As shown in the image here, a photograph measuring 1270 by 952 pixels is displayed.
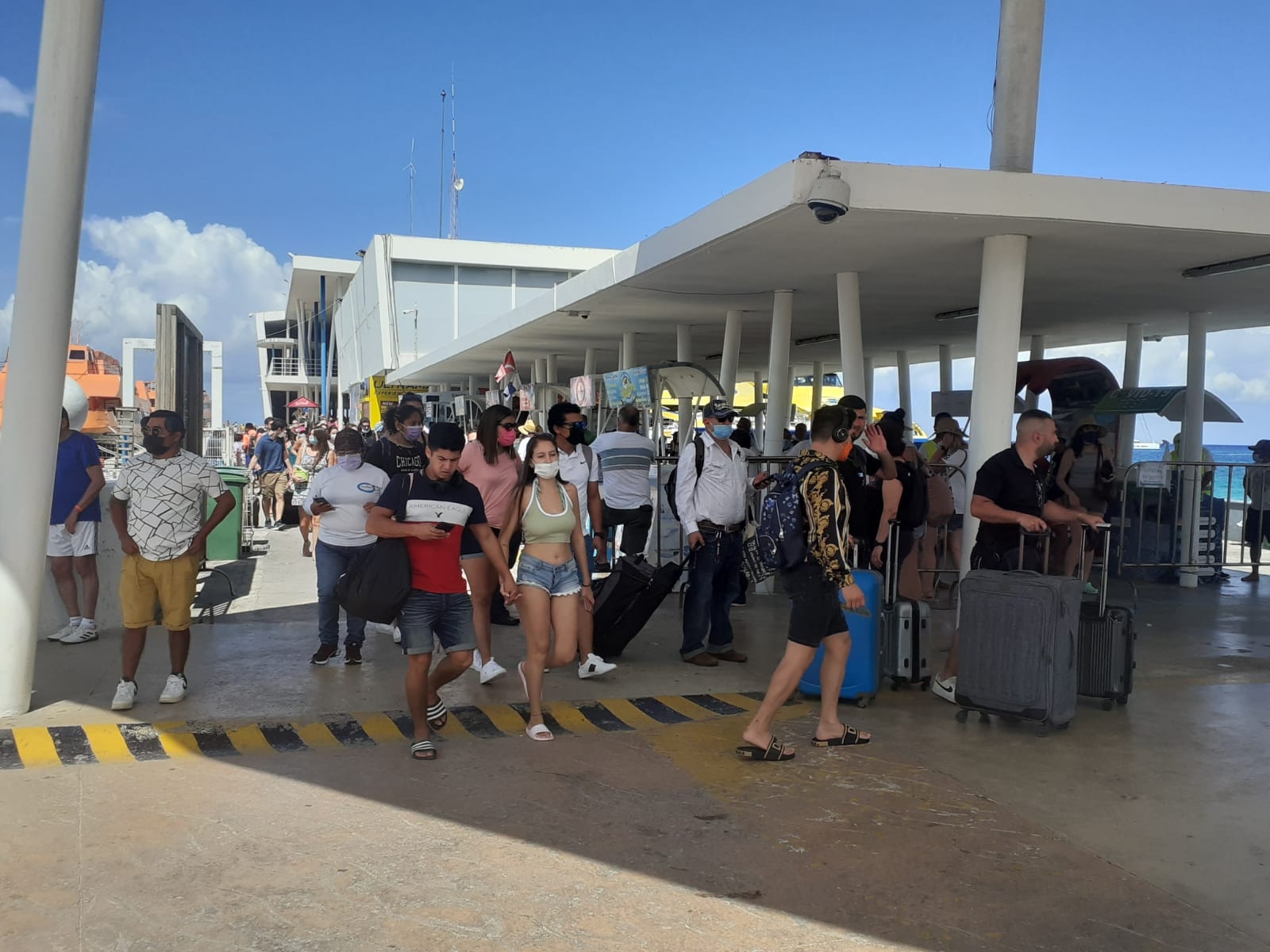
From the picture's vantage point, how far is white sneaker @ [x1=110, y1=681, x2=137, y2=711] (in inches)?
249

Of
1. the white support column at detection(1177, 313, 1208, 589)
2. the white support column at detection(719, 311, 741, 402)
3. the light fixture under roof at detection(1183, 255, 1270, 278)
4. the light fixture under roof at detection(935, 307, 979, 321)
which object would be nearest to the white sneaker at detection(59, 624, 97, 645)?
the white support column at detection(719, 311, 741, 402)

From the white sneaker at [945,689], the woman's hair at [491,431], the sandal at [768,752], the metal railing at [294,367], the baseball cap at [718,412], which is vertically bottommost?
the sandal at [768,752]

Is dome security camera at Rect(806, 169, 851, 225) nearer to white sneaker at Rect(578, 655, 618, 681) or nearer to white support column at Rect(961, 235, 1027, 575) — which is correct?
white support column at Rect(961, 235, 1027, 575)

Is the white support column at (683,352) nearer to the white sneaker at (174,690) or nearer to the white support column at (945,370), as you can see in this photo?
the white support column at (945,370)

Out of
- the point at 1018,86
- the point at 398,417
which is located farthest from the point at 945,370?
the point at 398,417

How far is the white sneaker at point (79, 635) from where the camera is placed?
8.13 meters

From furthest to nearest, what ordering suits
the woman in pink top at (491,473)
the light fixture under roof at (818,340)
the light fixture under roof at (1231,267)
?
the light fixture under roof at (818,340), the light fixture under roof at (1231,267), the woman in pink top at (491,473)

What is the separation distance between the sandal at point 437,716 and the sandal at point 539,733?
0.51 meters

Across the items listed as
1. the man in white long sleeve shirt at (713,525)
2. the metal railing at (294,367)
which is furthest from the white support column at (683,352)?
the metal railing at (294,367)

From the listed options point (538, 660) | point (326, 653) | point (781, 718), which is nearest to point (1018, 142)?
point (781, 718)

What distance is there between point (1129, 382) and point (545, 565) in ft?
42.6

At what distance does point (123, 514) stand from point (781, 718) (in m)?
4.24

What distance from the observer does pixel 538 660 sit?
237 inches

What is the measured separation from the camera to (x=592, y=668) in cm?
745
